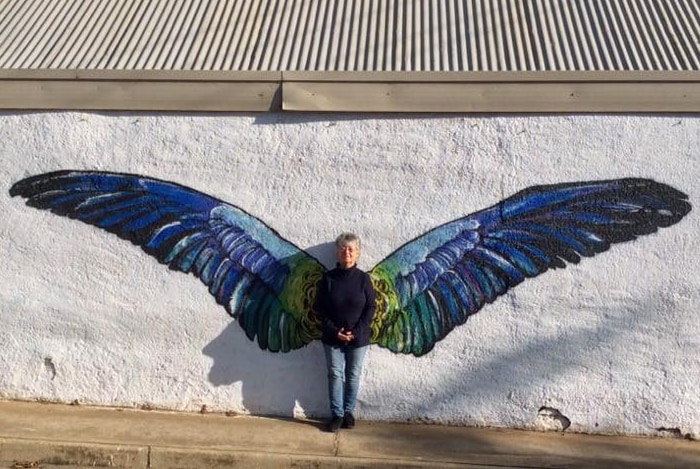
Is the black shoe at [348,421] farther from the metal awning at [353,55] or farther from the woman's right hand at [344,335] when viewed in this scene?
the metal awning at [353,55]

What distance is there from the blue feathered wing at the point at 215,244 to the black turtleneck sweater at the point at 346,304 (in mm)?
275

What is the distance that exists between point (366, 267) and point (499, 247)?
955mm

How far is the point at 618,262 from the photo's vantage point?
19.6 feet

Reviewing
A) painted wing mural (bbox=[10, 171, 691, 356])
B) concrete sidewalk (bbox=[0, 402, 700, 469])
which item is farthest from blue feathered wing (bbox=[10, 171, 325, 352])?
concrete sidewalk (bbox=[0, 402, 700, 469])

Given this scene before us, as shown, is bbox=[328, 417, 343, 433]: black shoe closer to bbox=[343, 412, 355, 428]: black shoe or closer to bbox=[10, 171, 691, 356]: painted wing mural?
bbox=[343, 412, 355, 428]: black shoe

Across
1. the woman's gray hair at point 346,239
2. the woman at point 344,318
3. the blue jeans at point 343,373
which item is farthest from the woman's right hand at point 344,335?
the woman's gray hair at point 346,239

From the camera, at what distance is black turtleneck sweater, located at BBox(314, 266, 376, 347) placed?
5.82 metres

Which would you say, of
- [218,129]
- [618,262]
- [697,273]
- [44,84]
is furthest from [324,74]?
[697,273]

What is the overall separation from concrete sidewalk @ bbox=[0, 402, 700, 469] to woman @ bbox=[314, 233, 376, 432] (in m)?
0.34

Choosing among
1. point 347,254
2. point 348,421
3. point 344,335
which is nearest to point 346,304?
point 344,335

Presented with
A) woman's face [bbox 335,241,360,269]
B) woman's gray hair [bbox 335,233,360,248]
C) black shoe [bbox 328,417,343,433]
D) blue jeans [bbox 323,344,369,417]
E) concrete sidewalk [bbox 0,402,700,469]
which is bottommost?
concrete sidewalk [bbox 0,402,700,469]

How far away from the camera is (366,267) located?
6.14 metres

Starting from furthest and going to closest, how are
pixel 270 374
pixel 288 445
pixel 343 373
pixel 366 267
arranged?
1. pixel 270 374
2. pixel 366 267
3. pixel 343 373
4. pixel 288 445

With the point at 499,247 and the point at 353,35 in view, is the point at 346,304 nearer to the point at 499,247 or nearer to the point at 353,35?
the point at 499,247
